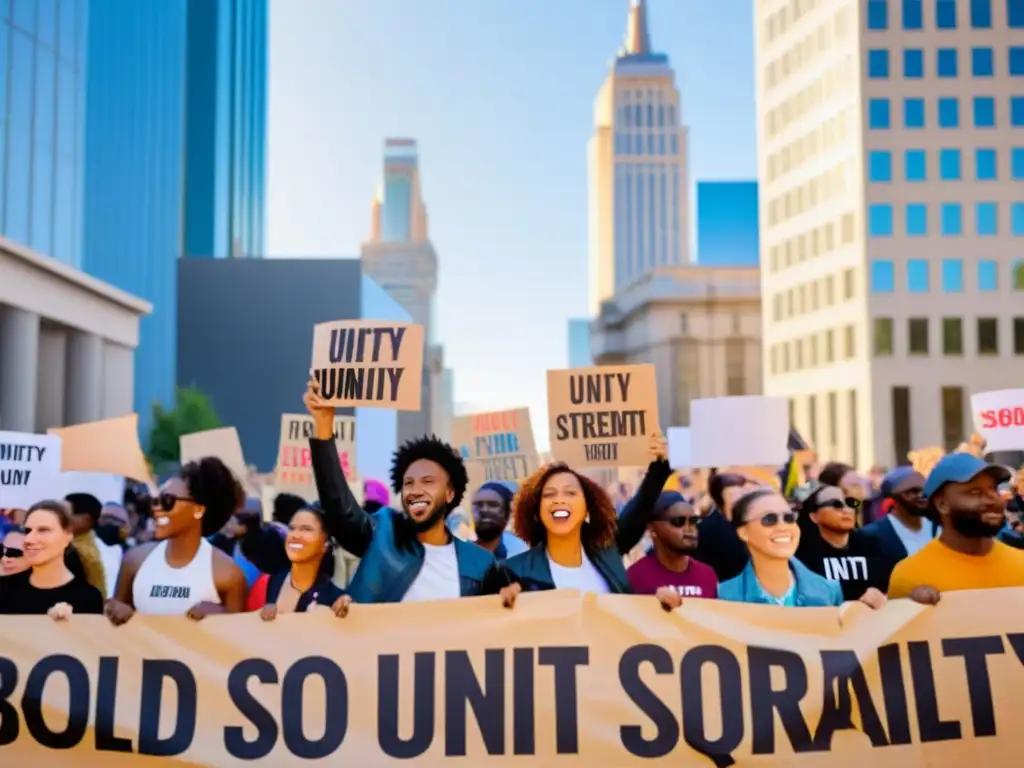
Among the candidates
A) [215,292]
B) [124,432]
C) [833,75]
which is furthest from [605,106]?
[124,432]

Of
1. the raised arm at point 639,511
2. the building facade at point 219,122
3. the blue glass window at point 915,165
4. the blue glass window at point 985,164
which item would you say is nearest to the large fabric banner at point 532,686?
the raised arm at point 639,511

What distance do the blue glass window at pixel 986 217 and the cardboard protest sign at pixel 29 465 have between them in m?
54.6

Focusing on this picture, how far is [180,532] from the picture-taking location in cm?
534

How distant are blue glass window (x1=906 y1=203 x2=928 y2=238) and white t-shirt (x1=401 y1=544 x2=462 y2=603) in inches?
2194

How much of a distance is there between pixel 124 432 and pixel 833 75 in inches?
2198

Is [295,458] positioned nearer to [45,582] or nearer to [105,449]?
[105,449]

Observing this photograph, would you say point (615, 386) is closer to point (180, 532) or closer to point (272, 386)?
point (180, 532)

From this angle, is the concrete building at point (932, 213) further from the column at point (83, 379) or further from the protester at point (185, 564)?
the protester at point (185, 564)

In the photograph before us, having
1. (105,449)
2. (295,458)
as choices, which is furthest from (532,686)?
(295,458)

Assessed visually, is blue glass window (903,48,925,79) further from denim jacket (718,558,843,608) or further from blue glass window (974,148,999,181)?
denim jacket (718,558,843,608)

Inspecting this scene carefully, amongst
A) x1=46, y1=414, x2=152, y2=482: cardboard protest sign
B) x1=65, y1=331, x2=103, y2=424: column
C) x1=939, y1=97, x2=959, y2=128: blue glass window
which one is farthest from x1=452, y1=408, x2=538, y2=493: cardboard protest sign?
x1=939, y1=97, x2=959, y2=128: blue glass window

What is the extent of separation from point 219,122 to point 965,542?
100m

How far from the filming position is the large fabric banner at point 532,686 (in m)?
4.76

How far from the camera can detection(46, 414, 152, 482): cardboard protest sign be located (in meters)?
8.84
